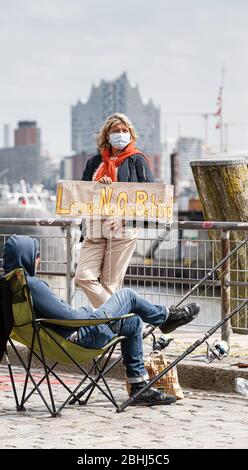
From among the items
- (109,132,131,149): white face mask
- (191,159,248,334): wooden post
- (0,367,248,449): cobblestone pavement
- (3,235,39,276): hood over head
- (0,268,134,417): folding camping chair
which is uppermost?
(109,132,131,149): white face mask

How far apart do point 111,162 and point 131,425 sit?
3.23 meters

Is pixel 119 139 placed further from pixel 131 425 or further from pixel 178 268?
pixel 131 425

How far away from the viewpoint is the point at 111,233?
1045 centimetres

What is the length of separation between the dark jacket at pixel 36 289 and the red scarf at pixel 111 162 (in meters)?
2.47

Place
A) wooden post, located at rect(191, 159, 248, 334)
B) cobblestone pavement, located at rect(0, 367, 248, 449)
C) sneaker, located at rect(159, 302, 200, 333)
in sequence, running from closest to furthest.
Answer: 1. cobblestone pavement, located at rect(0, 367, 248, 449)
2. sneaker, located at rect(159, 302, 200, 333)
3. wooden post, located at rect(191, 159, 248, 334)

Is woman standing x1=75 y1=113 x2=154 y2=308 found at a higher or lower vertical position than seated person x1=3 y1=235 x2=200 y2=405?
higher

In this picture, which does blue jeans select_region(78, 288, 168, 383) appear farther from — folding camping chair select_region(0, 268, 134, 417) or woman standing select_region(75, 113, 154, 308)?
woman standing select_region(75, 113, 154, 308)

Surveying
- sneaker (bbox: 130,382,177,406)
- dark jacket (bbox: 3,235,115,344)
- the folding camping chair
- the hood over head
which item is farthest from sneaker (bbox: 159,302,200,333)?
the hood over head

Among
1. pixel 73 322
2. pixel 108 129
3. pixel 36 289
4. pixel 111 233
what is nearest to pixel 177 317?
pixel 73 322

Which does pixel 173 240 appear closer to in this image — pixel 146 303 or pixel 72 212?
pixel 72 212

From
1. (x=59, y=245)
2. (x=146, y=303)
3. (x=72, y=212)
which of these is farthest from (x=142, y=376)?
(x=59, y=245)

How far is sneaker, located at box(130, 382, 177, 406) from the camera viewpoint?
8633 millimetres

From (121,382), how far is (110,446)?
9.03 ft

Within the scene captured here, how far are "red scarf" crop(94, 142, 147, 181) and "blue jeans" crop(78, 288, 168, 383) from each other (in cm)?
210
